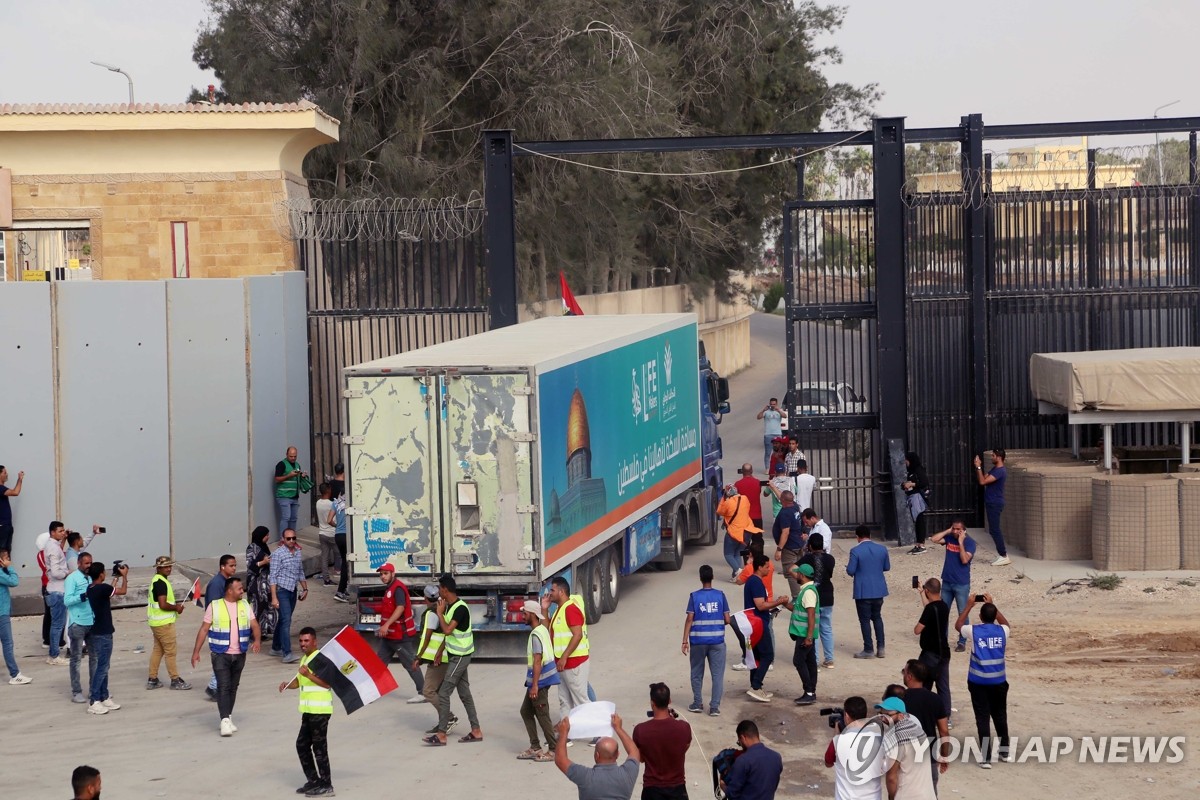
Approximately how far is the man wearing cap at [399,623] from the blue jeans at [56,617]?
141 inches

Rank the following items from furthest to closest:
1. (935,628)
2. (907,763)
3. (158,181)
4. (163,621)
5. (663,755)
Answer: (158,181), (163,621), (935,628), (663,755), (907,763)

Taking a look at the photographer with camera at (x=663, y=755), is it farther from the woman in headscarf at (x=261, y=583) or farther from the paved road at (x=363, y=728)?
the woman in headscarf at (x=261, y=583)

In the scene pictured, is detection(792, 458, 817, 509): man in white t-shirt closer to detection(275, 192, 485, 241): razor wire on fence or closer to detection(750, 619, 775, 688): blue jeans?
detection(750, 619, 775, 688): blue jeans

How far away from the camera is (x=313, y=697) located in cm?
1183

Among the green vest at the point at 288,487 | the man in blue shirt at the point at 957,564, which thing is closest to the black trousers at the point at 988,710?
the man in blue shirt at the point at 957,564

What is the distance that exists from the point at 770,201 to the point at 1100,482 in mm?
34735

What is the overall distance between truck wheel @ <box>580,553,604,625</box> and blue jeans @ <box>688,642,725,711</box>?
323 cm

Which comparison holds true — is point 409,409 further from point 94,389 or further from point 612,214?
point 612,214

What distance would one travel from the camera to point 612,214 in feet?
143

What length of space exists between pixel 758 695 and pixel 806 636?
2.71ft

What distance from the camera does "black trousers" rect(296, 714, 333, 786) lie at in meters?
11.9

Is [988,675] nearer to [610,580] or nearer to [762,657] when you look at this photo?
[762,657]

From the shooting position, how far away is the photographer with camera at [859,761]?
9.38 m

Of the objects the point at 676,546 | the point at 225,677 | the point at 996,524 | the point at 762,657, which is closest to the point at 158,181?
the point at 676,546
